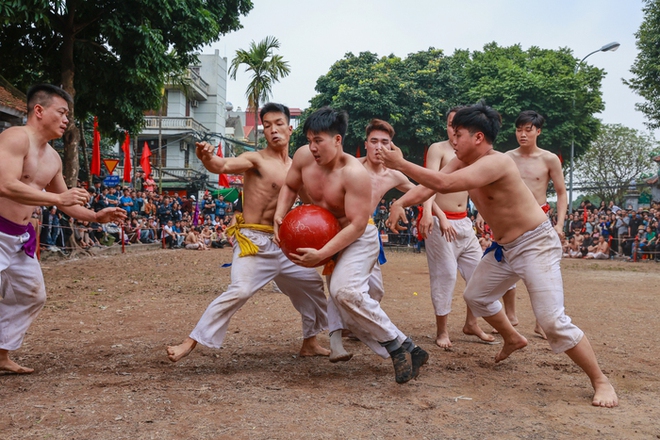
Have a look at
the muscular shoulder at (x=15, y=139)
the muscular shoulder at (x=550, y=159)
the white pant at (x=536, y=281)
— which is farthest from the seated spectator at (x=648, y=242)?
the muscular shoulder at (x=15, y=139)

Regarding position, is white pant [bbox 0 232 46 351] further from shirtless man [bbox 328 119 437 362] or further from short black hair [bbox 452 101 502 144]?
short black hair [bbox 452 101 502 144]

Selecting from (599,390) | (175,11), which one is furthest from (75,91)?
(599,390)

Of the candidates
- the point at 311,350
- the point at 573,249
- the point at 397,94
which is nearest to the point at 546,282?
the point at 311,350

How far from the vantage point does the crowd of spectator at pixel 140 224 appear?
14.9 metres

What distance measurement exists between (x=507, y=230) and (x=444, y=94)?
974 inches

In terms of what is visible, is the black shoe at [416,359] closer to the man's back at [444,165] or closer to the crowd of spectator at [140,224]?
the man's back at [444,165]

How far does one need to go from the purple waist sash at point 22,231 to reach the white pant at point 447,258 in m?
3.49

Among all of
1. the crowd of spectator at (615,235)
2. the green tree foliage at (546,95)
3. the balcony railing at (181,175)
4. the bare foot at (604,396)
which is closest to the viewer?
the bare foot at (604,396)

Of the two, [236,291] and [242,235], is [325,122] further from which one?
[236,291]

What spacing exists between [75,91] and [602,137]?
140 ft

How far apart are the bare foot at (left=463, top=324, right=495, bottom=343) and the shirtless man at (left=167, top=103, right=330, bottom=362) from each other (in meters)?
1.73

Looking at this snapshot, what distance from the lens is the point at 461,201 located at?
238 inches

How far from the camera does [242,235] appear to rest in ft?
15.9

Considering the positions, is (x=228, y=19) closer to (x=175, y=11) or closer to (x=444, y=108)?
(x=175, y=11)
